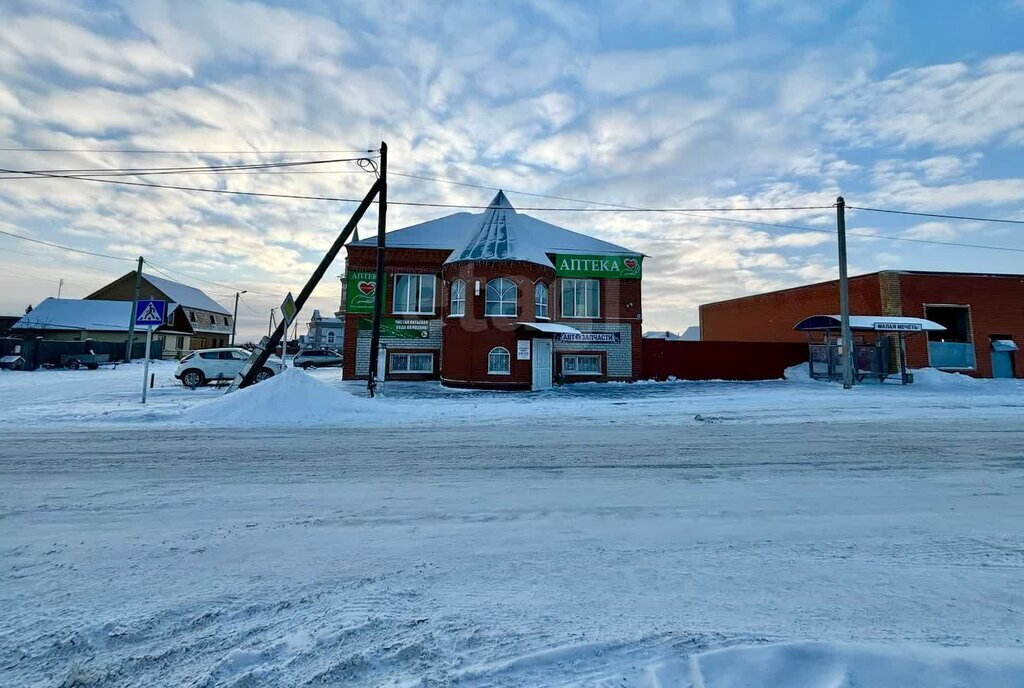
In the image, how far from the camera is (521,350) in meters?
20.3

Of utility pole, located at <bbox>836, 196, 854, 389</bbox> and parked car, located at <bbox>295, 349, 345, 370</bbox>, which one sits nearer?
utility pole, located at <bbox>836, 196, 854, 389</bbox>

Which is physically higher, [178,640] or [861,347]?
[861,347]

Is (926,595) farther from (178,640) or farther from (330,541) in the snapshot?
(178,640)

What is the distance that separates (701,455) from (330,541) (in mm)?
5717

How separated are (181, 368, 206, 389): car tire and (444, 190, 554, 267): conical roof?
38.4ft

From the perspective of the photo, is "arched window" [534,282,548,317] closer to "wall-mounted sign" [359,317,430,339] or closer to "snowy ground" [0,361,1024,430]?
"snowy ground" [0,361,1024,430]

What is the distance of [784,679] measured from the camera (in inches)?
87.8

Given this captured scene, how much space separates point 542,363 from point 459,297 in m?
4.87

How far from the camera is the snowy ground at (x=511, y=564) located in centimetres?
238

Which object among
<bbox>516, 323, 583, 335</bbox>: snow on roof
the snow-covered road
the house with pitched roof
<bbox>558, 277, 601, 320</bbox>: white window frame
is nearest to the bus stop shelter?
<bbox>558, 277, 601, 320</bbox>: white window frame

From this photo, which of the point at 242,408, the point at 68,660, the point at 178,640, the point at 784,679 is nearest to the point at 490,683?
the point at 784,679

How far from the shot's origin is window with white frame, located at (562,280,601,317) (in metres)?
25.2

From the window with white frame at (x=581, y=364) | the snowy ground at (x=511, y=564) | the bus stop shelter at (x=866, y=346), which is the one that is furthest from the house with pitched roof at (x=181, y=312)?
the bus stop shelter at (x=866, y=346)

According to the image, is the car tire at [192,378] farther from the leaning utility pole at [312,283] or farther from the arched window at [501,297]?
the arched window at [501,297]
